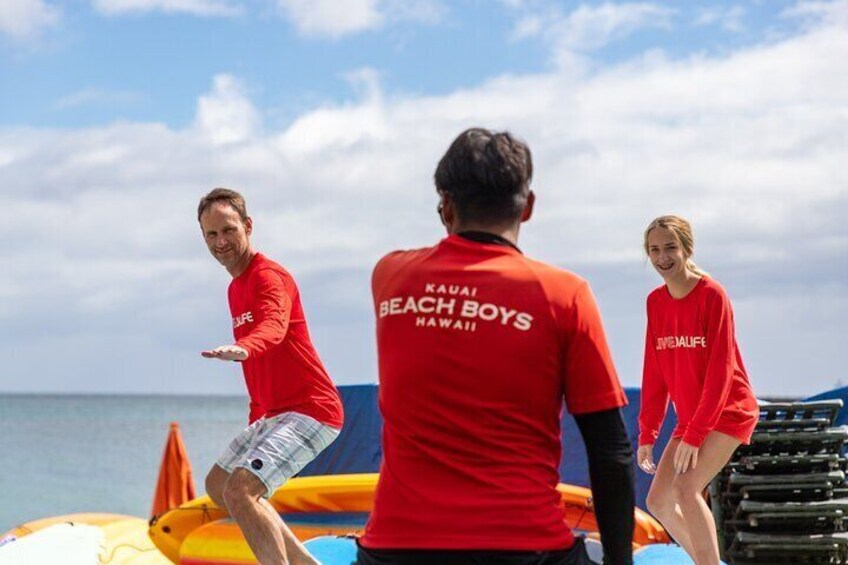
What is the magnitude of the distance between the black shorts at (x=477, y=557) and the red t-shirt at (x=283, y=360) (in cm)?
325

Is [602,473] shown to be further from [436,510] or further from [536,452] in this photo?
A: [436,510]

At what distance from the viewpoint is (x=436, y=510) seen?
10.6 ft

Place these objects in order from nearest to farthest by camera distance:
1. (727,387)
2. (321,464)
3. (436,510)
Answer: (436,510) < (727,387) < (321,464)

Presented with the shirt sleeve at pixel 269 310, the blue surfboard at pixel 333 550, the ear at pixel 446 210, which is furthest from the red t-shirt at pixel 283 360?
the ear at pixel 446 210

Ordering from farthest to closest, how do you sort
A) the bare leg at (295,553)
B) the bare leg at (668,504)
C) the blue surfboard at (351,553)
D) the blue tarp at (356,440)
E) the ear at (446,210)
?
the blue tarp at (356,440) → the blue surfboard at (351,553) → the bare leg at (668,504) → the bare leg at (295,553) → the ear at (446,210)

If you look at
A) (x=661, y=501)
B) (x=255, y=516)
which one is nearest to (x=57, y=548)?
(x=255, y=516)

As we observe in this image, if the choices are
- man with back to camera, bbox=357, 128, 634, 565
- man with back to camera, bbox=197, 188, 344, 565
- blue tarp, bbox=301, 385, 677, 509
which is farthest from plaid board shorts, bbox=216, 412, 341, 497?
blue tarp, bbox=301, 385, 677, 509

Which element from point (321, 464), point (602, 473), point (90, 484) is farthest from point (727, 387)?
point (90, 484)

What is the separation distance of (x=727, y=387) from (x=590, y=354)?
3.51 meters

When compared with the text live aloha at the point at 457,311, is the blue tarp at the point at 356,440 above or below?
below

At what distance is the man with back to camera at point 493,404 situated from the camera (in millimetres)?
3215

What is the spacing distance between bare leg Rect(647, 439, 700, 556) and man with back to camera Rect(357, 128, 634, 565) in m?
3.63

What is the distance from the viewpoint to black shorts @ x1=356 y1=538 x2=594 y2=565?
3189 millimetres

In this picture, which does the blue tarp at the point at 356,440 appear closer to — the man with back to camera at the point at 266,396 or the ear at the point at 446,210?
the man with back to camera at the point at 266,396
